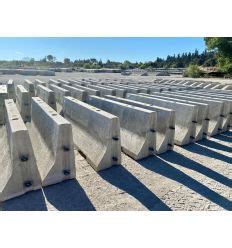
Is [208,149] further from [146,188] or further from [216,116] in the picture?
[146,188]

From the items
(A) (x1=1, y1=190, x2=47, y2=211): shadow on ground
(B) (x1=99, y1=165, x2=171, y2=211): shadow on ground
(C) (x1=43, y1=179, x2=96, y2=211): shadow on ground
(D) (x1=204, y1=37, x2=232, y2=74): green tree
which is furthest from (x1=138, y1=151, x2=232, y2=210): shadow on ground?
(D) (x1=204, y1=37, x2=232, y2=74): green tree

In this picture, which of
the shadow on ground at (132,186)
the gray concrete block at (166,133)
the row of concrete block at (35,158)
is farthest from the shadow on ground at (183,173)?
the row of concrete block at (35,158)

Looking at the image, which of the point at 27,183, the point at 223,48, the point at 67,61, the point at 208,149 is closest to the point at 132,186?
the point at 27,183

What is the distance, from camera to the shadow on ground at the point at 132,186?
3.90 m

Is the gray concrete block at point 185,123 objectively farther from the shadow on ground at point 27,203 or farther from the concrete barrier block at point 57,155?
the shadow on ground at point 27,203

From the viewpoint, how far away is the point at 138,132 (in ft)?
19.4

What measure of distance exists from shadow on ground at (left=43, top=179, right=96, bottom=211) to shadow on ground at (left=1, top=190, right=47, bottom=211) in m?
0.13

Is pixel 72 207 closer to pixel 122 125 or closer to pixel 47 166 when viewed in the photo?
pixel 47 166

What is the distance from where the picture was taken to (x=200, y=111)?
7.19 metres

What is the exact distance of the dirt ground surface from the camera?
386 centimetres

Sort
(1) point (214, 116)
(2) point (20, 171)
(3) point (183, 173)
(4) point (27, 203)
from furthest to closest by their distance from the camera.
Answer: (1) point (214, 116) < (3) point (183, 173) < (2) point (20, 171) < (4) point (27, 203)

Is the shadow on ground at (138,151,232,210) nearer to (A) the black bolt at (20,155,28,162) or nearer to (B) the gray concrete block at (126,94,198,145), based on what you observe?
(B) the gray concrete block at (126,94,198,145)

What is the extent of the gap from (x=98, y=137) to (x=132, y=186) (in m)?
1.43

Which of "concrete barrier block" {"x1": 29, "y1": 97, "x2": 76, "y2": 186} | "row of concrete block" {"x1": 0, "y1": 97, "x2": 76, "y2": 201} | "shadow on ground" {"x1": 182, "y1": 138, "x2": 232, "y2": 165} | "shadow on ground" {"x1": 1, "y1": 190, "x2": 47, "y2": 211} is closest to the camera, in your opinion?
"shadow on ground" {"x1": 1, "y1": 190, "x2": 47, "y2": 211}
